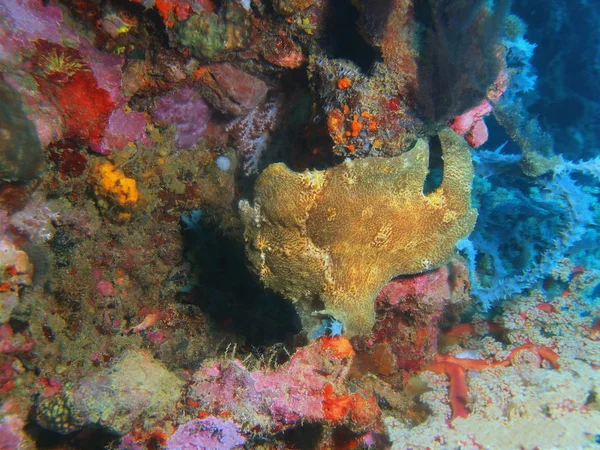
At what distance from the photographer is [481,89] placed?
12.4ft

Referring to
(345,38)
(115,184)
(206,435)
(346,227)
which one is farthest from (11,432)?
(345,38)

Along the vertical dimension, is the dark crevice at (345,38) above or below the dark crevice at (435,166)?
above

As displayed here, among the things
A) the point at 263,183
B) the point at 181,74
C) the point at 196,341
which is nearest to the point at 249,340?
the point at 196,341

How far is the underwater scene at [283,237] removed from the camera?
3.04 metres

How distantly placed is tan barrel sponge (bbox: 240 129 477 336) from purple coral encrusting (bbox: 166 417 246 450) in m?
1.19

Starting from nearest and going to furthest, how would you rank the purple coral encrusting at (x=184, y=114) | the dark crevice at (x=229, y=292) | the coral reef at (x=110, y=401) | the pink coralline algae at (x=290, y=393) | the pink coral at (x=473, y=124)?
the coral reef at (x=110, y=401)
the pink coralline algae at (x=290, y=393)
the pink coral at (x=473, y=124)
the purple coral encrusting at (x=184, y=114)
the dark crevice at (x=229, y=292)

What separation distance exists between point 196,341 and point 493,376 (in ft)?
11.2

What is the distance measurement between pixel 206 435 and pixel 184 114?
3.58 meters

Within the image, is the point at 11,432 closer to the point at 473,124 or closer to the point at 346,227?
the point at 346,227

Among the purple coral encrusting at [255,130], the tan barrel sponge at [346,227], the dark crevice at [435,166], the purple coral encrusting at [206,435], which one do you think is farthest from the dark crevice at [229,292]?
the dark crevice at [435,166]

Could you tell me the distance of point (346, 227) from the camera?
123 inches

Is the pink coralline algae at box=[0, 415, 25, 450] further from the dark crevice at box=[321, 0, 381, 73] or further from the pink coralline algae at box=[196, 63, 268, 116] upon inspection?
the dark crevice at box=[321, 0, 381, 73]

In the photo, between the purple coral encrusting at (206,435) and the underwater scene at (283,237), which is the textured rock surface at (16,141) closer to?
the underwater scene at (283,237)

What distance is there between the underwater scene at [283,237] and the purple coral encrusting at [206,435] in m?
0.01
